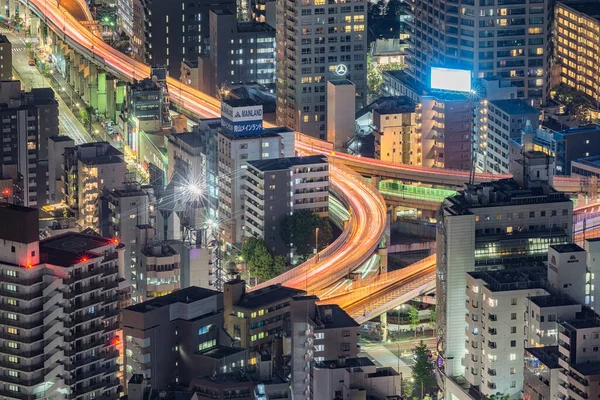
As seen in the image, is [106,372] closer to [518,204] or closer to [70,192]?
[518,204]

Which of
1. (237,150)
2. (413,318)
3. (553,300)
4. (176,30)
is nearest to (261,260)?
(237,150)

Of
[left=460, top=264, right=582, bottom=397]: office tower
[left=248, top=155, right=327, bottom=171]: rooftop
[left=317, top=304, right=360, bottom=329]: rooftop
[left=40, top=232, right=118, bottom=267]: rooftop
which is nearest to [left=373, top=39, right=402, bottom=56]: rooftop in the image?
[left=248, top=155, right=327, bottom=171]: rooftop

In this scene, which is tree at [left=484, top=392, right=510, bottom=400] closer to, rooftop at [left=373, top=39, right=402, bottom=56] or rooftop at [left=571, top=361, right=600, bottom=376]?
rooftop at [left=571, top=361, right=600, bottom=376]

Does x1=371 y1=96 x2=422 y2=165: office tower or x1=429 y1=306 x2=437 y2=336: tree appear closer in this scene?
x1=429 y1=306 x2=437 y2=336: tree

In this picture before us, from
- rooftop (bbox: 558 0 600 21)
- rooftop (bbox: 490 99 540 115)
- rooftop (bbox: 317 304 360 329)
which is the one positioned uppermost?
rooftop (bbox: 558 0 600 21)

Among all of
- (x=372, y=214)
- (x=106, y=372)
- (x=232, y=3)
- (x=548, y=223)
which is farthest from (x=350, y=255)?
(x=232, y=3)

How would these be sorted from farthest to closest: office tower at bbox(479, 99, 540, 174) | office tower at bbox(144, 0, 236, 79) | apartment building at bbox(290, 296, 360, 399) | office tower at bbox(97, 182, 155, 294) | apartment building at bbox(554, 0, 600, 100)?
1. office tower at bbox(144, 0, 236, 79)
2. apartment building at bbox(554, 0, 600, 100)
3. office tower at bbox(479, 99, 540, 174)
4. office tower at bbox(97, 182, 155, 294)
5. apartment building at bbox(290, 296, 360, 399)
